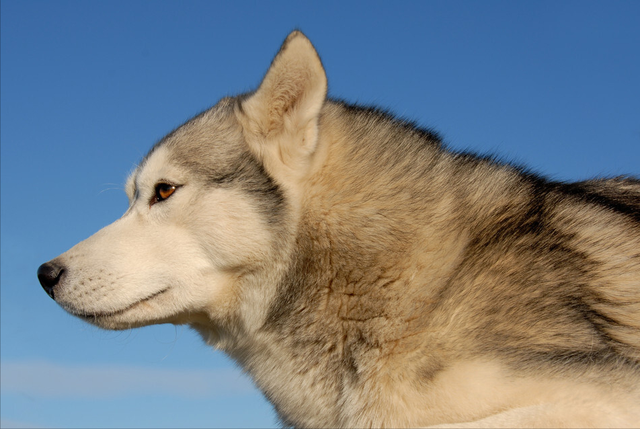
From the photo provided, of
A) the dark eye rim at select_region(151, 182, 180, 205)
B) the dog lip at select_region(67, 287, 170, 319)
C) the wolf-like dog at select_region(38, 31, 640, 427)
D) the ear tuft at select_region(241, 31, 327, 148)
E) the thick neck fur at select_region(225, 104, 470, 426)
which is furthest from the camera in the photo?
the dark eye rim at select_region(151, 182, 180, 205)

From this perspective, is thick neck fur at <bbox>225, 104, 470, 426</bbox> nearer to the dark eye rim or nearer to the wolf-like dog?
the wolf-like dog

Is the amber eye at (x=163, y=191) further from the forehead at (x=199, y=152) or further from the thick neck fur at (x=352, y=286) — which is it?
the thick neck fur at (x=352, y=286)

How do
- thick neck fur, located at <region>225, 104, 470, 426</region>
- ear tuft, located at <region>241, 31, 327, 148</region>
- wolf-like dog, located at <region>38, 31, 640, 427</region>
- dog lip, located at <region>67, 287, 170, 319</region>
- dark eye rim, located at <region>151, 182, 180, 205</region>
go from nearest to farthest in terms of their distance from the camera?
wolf-like dog, located at <region>38, 31, 640, 427</region>, thick neck fur, located at <region>225, 104, 470, 426</region>, ear tuft, located at <region>241, 31, 327, 148</region>, dog lip, located at <region>67, 287, 170, 319</region>, dark eye rim, located at <region>151, 182, 180, 205</region>

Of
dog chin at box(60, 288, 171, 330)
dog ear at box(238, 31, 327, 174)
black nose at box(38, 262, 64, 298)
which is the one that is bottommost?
dog chin at box(60, 288, 171, 330)

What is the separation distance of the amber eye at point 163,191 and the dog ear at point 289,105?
29.4 inches

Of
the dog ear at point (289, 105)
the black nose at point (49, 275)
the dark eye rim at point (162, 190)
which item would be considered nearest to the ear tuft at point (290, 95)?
the dog ear at point (289, 105)

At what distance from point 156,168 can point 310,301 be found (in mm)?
1714

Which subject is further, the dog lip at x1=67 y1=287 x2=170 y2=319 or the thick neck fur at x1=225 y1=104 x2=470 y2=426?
the dog lip at x1=67 y1=287 x2=170 y2=319

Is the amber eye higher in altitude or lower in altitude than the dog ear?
lower

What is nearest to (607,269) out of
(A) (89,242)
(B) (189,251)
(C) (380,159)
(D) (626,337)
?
(D) (626,337)

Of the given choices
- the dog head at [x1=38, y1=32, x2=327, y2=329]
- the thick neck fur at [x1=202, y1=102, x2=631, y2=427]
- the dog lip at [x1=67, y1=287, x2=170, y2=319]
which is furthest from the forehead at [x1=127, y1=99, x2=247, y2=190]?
the dog lip at [x1=67, y1=287, x2=170, y2=319]

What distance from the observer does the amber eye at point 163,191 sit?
4.98m

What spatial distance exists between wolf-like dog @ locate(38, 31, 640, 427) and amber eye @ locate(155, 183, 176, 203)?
2cm

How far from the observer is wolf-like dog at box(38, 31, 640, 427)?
4082 millimetres
